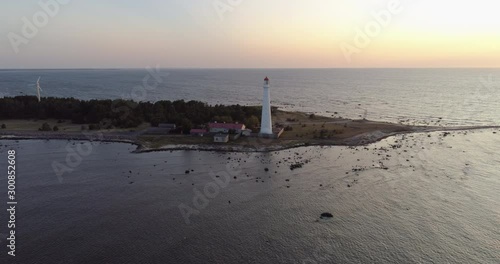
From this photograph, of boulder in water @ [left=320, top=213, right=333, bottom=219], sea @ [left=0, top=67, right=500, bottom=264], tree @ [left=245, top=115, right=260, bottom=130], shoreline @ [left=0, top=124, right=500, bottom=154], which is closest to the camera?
sea @ [left=0, top=67, right=500, bottom=264]

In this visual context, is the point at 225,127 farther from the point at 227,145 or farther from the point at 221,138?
the point at 227,145

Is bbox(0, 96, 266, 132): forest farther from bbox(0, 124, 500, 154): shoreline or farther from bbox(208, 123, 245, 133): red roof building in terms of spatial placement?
bbox(0, 124, 500, 154): shoreline

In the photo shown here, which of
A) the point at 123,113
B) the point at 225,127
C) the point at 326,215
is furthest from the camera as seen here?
the point at 123,113

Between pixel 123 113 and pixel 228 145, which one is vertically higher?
pixel 123 113

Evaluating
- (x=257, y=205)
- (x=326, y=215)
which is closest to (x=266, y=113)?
(x=257, y=205)

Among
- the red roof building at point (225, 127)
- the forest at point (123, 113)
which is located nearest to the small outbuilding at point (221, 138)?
the red roof building at point (225, 127)

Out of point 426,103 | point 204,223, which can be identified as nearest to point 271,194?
point 204,223

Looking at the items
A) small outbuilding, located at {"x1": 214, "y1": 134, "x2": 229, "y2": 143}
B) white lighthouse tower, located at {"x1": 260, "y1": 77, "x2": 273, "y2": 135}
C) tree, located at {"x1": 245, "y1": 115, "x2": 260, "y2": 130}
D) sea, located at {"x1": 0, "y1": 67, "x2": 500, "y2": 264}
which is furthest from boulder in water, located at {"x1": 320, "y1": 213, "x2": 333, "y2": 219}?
tree, located at {"x1": 245, "y1": 115, "x2": 260, "y2": 130}
